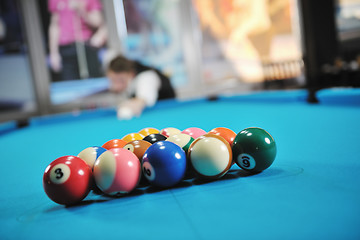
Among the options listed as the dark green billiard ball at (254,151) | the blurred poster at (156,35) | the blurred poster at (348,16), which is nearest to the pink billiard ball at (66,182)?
the dark green billiard ball at (254,151)

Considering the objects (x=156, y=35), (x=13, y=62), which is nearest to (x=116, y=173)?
(x=13, y=62)

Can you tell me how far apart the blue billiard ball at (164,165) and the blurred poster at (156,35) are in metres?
5.67

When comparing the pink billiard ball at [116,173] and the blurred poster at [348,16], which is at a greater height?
the blurred poster at [348,16]

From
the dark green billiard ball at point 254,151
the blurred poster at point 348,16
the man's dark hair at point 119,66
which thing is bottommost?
the dark green billiard ball at point 254,151

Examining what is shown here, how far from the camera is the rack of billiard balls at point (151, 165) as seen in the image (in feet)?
3.41

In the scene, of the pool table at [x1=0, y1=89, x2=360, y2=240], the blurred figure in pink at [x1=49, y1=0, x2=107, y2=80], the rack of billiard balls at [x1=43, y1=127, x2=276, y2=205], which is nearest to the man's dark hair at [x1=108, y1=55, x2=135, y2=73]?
the blurred figure in pink at [x1=49, y1=0, x2=107, y2=80]

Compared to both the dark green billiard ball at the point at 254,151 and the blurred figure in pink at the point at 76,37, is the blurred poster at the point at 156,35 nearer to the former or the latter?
the blurred figure in pink at the point at 76,37

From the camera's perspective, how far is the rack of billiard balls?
1040mm

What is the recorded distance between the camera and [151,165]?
1.08m

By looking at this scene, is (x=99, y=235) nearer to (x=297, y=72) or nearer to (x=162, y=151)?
(x=162, y=151)

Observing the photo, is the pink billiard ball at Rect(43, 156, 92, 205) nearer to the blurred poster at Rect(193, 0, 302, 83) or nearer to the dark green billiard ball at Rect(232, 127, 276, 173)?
the dark green billiard ball at Rect(232, 127, 276, 173)

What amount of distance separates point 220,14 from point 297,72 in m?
2.01

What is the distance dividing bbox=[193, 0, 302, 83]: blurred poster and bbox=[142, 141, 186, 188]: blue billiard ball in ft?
20.5

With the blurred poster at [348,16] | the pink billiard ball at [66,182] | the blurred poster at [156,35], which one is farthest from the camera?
the blurred poster at [156,35]
